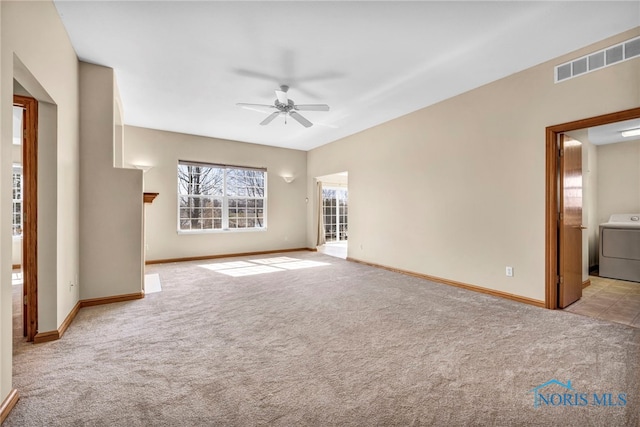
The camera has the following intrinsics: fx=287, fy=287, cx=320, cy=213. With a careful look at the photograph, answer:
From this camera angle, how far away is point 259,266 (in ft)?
19.2

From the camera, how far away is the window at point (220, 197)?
661 cm

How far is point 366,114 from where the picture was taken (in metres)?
5.13

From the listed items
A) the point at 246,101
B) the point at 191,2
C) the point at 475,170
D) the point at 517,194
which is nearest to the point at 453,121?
the point at 475,170

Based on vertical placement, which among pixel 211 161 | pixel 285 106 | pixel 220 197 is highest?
pixel 285 106

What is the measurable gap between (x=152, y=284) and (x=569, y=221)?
572cm

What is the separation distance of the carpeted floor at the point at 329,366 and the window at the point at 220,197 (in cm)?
343

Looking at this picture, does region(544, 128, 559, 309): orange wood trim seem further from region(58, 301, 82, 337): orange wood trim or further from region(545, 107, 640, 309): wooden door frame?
region(58, 301, 82, 337): orange wood trim

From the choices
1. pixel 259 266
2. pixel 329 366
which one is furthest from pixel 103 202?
pixel 329 366

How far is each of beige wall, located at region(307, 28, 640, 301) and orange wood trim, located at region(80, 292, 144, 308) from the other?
161 inches

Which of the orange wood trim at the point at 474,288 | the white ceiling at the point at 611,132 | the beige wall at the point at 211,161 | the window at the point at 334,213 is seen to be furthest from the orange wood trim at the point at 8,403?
the window at the point at 334,213

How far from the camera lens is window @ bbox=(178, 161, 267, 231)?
6609 mm
